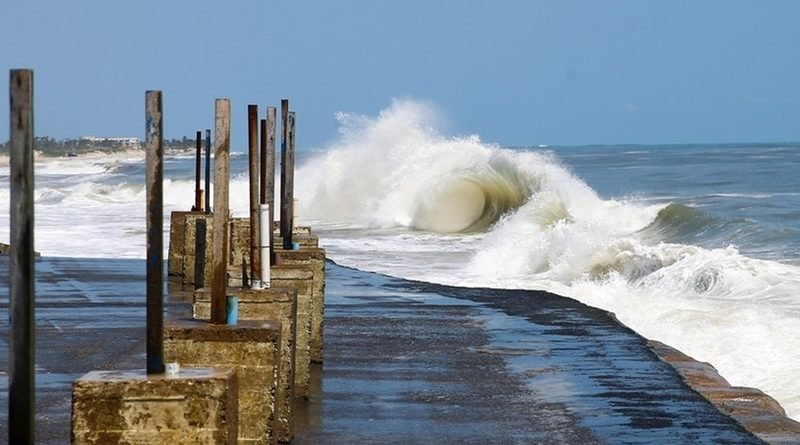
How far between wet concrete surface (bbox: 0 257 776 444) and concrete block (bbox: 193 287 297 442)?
0.33m

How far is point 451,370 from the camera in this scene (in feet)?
38.1

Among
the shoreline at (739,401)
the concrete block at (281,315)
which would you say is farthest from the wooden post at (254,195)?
the shoreline at (739,401)

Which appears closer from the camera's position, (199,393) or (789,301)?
(199,393)

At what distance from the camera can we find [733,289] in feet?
70.3

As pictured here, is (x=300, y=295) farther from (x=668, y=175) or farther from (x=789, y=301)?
(x=668, y=175)

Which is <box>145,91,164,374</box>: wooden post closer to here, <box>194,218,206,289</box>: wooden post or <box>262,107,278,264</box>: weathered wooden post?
<box>262,107,278,264</box>: weathered wooden post

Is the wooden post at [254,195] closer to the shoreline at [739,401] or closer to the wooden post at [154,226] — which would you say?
the wooden post at [154,226]

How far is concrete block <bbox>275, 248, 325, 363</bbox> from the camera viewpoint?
1080 cm

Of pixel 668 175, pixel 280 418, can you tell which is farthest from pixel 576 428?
pixel 668 175

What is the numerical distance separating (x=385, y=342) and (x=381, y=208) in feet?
104

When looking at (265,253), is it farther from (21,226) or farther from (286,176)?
(21,226)

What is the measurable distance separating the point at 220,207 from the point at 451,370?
4.56 m

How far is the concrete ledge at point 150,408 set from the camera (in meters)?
5.81

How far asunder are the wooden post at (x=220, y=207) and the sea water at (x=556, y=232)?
6617 mm
